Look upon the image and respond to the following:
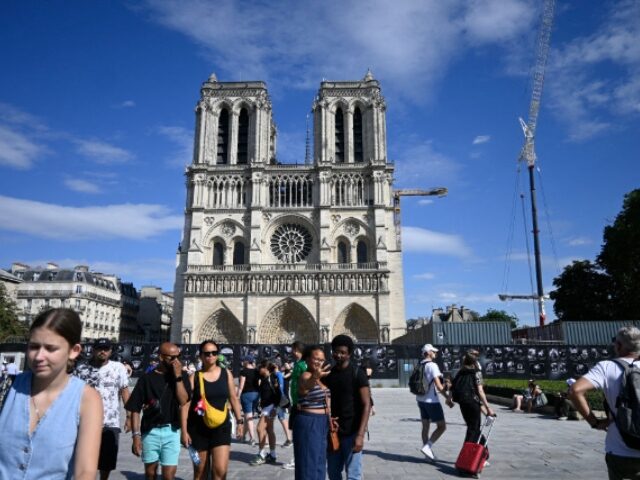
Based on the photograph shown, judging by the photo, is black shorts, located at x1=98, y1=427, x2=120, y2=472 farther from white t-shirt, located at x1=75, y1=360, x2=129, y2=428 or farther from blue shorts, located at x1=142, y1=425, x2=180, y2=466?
white t-shirt, located at x1=75, y1=360, x2=129, y2=428

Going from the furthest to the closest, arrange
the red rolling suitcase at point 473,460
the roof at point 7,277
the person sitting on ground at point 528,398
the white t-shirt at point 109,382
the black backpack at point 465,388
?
the roof at point 7,277 → the person sitting on ground at point 528,398 → the black backpack at point 465,388 → the red rolling suitcase at point 473,460 → the white t-shirt at point 109,382

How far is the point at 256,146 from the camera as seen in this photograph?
43219mm

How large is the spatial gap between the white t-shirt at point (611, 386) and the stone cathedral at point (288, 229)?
34559 millimetres

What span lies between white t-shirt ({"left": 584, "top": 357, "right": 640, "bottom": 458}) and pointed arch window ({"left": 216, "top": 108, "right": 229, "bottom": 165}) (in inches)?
1690

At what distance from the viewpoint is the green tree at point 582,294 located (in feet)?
116

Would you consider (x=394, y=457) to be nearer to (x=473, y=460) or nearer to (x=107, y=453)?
(x=473, y=460)

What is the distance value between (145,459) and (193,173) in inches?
1546

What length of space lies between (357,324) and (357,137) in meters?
16.9

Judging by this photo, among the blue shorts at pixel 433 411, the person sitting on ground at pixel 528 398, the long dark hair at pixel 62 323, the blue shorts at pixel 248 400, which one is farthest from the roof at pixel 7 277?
the long dark hair at pixel 62 323

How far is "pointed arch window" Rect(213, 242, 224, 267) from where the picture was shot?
4197 cm

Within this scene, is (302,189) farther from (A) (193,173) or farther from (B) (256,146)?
(A) (193,173)

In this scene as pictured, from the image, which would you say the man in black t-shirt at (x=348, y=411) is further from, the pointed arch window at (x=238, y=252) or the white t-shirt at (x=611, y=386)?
the pointed arch window at (x=238, y=252)

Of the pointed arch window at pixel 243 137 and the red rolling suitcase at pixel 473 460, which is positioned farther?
the pointed arch window at pixel 243 137

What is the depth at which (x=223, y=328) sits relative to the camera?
39688mm
